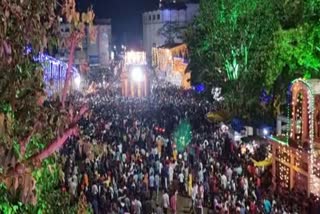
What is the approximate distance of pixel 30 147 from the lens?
500 cm

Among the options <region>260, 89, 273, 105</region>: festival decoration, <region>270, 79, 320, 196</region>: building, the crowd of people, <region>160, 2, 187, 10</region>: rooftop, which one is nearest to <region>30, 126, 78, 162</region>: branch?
the crowd of people

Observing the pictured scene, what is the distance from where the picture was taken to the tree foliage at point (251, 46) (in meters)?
22.3

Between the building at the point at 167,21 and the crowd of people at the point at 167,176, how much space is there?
57278 mm

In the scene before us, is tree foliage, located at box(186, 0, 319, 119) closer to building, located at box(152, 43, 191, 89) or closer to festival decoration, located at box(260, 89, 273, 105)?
festival decoration, located at box(260, 89, 273, 105)

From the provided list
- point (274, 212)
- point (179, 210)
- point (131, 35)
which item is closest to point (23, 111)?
point (274, 212)

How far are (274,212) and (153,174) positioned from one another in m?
4.89

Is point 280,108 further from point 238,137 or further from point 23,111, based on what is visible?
point 23,111

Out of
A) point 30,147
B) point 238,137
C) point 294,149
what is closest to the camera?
point 30,147

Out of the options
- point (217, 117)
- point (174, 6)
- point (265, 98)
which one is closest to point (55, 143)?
point (265, 98)

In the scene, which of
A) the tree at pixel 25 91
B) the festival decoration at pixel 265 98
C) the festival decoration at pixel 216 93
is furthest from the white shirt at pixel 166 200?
the festival decoration at pixel 216 93

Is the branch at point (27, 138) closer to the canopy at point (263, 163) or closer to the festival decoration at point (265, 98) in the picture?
the canopy at point (263, 163)

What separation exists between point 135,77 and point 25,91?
5180 cm

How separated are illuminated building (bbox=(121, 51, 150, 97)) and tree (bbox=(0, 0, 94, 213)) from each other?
4904 cm

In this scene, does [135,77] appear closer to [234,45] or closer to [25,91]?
[234,45]
